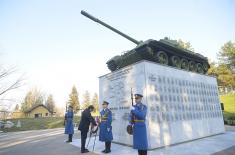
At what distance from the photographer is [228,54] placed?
36500 mm

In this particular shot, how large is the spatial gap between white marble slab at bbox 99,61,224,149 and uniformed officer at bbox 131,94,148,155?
197cm

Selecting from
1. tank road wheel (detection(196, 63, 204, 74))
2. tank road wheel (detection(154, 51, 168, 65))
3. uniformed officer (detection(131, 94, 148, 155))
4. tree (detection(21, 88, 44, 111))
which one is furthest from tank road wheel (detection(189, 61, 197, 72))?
tree (detection(21, 88, 44, 111))

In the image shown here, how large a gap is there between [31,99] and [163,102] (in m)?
50.5

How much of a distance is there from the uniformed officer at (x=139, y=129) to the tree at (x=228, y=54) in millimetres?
38772

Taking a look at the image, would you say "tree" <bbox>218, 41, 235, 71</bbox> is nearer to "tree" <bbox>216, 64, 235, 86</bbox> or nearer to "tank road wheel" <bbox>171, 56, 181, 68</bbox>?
"tree" <bbox>216, 64, 235, 86</bbox>

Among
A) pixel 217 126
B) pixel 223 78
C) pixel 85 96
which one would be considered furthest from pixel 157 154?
pixel 85 96

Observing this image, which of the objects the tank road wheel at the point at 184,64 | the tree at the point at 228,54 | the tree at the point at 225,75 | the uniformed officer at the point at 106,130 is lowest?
the uniformed officer at the point at 106,130

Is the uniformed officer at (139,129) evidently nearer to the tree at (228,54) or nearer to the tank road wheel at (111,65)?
the tank road wheel at (111,65)

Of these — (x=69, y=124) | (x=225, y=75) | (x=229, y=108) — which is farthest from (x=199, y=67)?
(x=225, y=75)

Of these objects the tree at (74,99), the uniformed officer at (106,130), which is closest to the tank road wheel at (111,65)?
the uniformed officer at (106,130)

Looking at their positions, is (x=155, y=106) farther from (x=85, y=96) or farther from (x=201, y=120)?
(x=85, y=96)

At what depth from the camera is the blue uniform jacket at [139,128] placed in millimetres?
4273

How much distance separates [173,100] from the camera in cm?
752

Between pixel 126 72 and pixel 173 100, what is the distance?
7.67 ft
